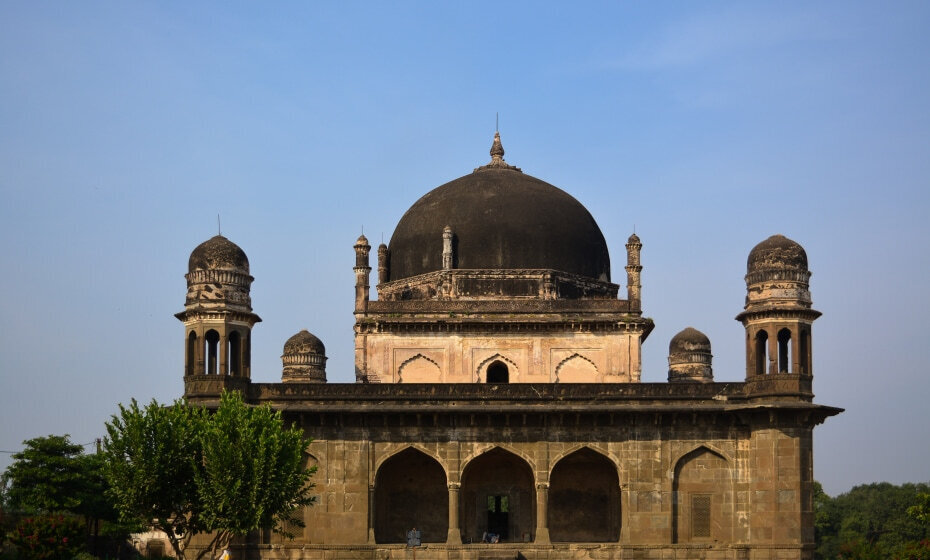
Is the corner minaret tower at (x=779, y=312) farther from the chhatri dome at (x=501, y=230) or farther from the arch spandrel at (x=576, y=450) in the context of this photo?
the chhatri dome at (x=501, y=230)

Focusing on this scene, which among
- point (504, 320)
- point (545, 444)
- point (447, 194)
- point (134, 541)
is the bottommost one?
point (134, 541)

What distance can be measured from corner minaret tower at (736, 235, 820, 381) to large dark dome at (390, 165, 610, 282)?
7171mm

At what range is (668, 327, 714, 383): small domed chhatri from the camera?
1709 inches

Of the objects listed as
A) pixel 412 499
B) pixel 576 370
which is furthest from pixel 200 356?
pixel 576 370

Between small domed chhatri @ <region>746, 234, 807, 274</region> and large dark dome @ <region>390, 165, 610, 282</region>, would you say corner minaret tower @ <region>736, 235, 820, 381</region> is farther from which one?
large dark dome @ <region>390, 165, 610, 282</region>

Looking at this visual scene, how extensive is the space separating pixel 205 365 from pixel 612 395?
957 cm

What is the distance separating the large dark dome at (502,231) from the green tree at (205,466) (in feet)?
39.9

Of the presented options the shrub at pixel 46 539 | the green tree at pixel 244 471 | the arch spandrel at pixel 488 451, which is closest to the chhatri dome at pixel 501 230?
the arch spandrel at pixel 488 451

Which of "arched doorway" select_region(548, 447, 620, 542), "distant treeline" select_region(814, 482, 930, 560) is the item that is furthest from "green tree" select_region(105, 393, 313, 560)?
"distant treeline" select_region(814, 482, 930, 560)

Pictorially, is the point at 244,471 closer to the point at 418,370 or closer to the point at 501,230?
the point at 418,370

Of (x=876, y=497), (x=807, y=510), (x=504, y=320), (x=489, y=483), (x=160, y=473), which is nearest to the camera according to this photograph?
(x=160, y=473)

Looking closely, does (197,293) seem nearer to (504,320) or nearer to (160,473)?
(160,473)

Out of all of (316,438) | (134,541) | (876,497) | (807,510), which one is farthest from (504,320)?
(876,497)

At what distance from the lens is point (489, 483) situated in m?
36.5
